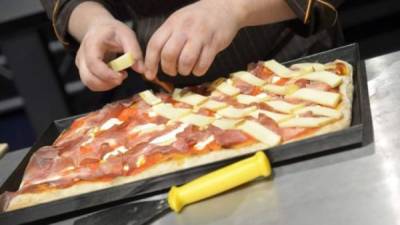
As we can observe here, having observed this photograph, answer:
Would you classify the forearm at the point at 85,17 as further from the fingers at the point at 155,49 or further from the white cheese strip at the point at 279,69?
the white cheese strip at the point at 279,69

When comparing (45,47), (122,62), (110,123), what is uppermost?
(122,62)

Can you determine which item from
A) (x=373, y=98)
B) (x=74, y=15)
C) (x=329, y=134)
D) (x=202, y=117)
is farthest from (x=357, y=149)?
(x=74, y=15)

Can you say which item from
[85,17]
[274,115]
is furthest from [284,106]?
[85,17]

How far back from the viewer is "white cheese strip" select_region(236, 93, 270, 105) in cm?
116

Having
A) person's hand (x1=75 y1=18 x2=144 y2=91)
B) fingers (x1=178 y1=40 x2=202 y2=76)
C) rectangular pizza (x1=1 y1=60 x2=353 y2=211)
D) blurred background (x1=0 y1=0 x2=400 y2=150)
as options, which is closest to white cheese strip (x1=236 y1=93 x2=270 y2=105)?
rectangular pizza (x1=1 y1=60 x2=353 y2=211)

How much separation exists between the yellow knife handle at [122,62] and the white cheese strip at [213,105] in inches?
6.7

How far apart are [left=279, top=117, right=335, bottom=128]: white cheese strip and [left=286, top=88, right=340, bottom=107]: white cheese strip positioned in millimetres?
64

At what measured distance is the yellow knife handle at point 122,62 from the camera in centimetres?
125

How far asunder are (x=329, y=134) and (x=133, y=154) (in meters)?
0.34

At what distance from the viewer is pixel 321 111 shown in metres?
1.02

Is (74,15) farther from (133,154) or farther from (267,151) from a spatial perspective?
(267,151)

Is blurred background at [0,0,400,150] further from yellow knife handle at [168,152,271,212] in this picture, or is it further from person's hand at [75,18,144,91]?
yellow knife handle at [168,152,271,212]

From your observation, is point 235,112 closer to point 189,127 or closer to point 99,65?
point 189,127

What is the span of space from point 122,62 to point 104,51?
0.08 metres
